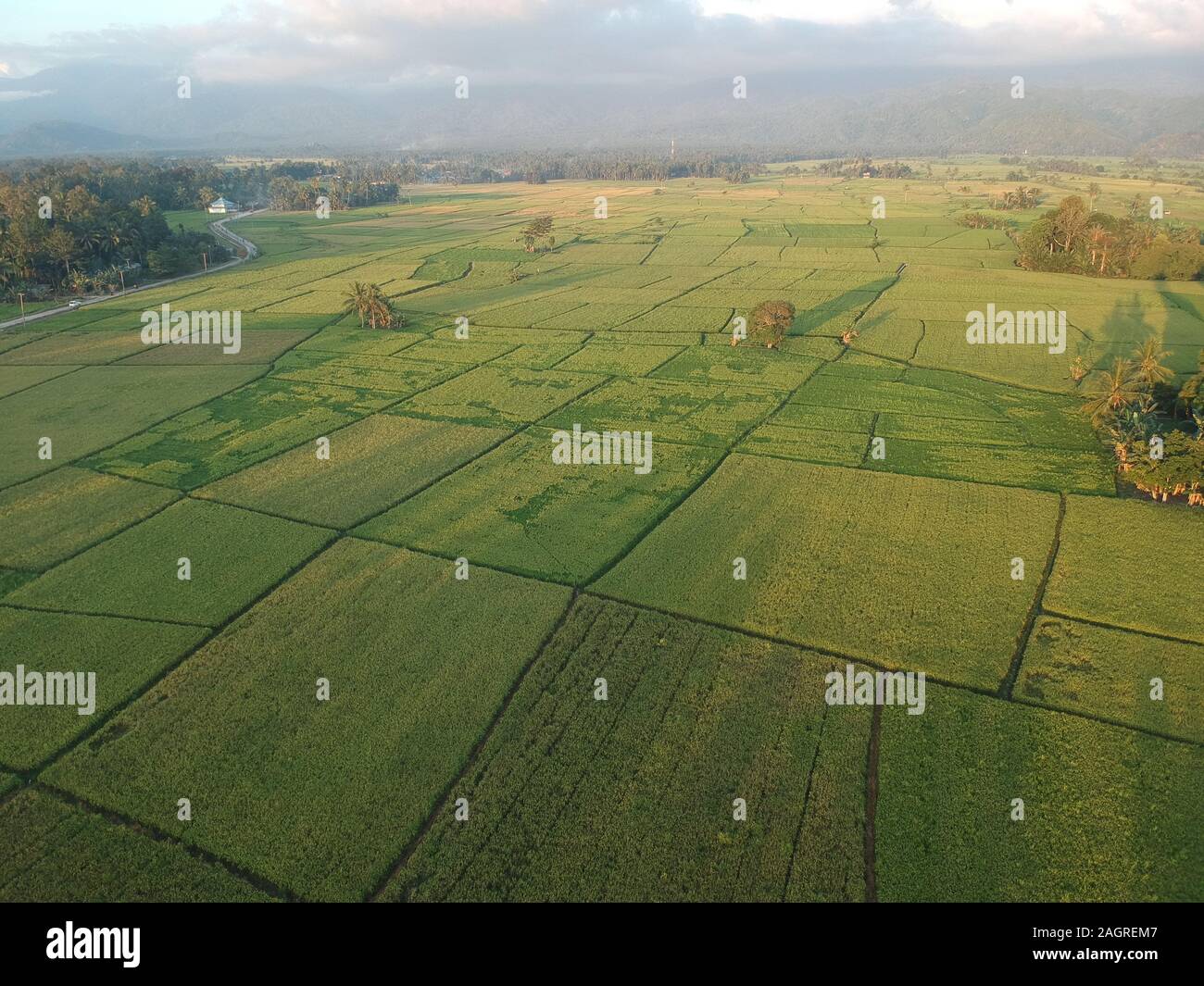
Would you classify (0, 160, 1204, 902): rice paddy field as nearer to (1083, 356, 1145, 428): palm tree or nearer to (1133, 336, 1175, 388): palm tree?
(1083, 356, 1145, 428): palm tree

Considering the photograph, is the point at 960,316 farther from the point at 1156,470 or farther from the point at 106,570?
the point at 106,570

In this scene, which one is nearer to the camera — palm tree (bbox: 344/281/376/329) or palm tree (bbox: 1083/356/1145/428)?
palm tree (bbox: 1083/356/1145/428)

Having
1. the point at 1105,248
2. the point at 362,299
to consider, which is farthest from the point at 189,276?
the point at 1105,248

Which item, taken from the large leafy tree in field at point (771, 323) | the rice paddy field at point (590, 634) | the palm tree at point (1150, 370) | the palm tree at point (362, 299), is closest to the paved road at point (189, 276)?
the rice paddy field at point (590, 634)

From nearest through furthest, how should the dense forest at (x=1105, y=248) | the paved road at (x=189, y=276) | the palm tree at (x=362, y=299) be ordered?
the palm tree at (x=362, y=299) → the paved road at (x=189, y=276) → the dense forest at (x=1105, y=248)

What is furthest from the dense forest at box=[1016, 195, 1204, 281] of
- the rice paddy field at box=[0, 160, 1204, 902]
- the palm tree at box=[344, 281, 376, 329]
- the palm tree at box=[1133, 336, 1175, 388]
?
the palm tree at box=[344, 281, 376, 329]

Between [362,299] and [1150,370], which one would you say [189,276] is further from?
[1150,370]

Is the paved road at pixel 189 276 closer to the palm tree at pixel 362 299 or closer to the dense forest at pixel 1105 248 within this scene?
the palm tree at pixel 362 299

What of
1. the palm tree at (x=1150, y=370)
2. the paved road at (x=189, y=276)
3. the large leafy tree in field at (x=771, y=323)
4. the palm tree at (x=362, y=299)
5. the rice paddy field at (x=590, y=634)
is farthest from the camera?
the paved road at (x=189, y=276)
